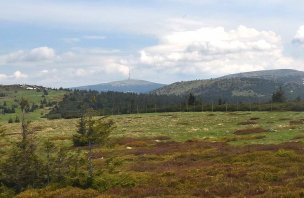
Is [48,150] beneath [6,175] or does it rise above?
above

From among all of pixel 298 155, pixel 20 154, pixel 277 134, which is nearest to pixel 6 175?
pixel 20 154

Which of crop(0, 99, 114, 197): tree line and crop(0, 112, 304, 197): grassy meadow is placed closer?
crop(0, 112, 304, 197): grassy meadow

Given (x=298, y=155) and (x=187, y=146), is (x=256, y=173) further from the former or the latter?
(x=187, y=146)

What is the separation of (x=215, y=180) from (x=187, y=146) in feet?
69.6

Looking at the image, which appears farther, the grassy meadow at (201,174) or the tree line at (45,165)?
the tree line at (45,165)

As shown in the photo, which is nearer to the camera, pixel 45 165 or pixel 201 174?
pixel 45 165

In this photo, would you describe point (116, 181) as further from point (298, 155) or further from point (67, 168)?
point (298, 155)

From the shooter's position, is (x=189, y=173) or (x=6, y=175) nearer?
(x=6, y=175)

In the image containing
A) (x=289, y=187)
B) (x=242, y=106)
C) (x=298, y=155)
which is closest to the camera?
(x=289, y=187)

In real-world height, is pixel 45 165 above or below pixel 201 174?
above

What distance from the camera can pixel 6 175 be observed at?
2655cm

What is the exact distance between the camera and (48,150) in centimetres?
2623

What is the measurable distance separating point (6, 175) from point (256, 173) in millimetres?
15657

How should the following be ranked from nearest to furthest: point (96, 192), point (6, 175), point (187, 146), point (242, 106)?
point (96, 192) < point (6, 175) < point (187, 146) < point (242, 106)
